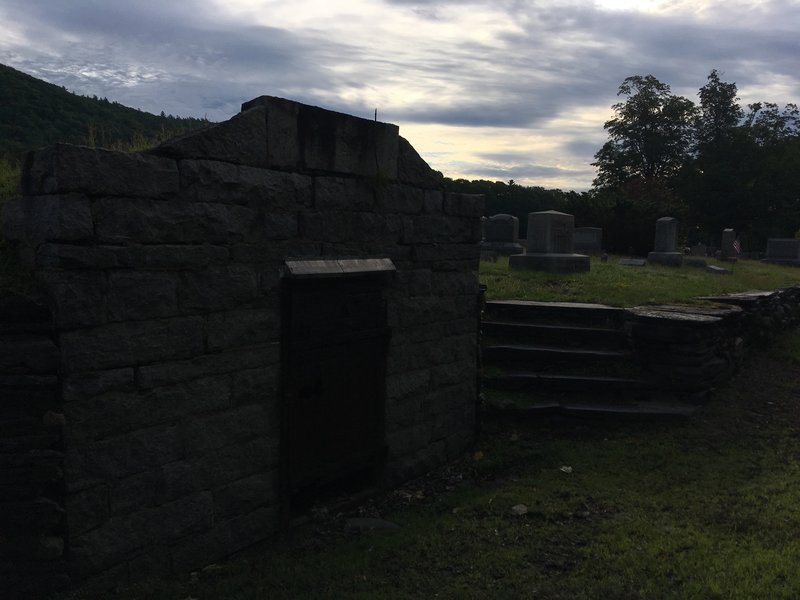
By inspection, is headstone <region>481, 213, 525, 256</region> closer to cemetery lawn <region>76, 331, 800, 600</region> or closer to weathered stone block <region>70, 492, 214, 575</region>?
cemetery lawn <region>76, 331, 800, 600</region>

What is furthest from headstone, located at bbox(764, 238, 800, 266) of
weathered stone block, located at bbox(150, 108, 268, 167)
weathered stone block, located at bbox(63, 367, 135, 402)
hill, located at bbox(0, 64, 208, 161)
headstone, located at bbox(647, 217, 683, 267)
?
weathered stone block, located at bbox(63, 367, 135, 402)

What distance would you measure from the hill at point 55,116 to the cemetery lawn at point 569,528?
4.63 meters

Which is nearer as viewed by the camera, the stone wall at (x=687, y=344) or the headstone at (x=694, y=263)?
the stone wall at (x=687, y=344)

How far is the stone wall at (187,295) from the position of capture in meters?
3.28

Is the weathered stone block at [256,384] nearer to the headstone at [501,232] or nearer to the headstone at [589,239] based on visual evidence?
the headstone at [501,232]

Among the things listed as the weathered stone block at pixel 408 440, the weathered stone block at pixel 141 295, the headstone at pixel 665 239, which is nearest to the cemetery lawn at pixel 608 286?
the weathered stone block at pixel 408 440

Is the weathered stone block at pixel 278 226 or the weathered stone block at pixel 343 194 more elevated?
the weathered stone block at pixel 343 194

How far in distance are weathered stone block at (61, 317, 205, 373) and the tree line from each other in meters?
24.3

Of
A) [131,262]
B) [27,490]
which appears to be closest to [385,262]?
[131,262]

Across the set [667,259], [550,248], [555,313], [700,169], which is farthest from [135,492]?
[700,169]

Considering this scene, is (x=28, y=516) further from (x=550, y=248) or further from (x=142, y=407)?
(x=550, y=248)

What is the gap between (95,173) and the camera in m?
3.27

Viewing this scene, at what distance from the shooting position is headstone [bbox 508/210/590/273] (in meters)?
13.8

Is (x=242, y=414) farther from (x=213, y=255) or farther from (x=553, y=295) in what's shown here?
(x=553, y=295)
